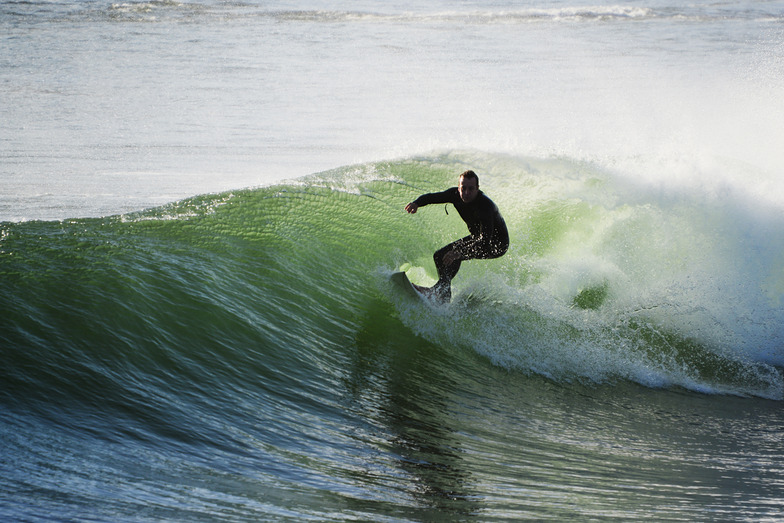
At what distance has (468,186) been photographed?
6.63m

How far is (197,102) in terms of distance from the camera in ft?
69.5

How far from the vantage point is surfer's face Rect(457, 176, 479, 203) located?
21.7 ft

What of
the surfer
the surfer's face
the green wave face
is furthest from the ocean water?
the surfer's face

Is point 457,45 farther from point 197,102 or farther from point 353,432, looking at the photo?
point 353,432

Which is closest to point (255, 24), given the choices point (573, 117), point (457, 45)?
point (457, 45)

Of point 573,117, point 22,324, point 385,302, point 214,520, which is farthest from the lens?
point 573,117

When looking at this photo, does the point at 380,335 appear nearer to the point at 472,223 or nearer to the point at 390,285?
the point at 390,285

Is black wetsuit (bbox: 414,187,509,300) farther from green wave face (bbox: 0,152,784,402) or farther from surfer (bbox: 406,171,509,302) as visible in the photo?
green wave face (bbox: 0,152,784,402)

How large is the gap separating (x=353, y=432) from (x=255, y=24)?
109 feet

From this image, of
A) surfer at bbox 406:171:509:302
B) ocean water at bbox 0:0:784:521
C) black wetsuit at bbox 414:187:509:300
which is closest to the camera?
ocean water at bbox 0:0:784:521

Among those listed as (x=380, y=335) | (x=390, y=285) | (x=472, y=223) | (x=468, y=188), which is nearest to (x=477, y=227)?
(x=472, y=223)

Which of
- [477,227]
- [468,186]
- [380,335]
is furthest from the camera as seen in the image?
[380,335]

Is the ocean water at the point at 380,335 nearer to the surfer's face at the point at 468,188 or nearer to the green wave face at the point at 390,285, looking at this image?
the green wave face at the point at 390,285

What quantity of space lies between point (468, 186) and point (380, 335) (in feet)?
5.54
